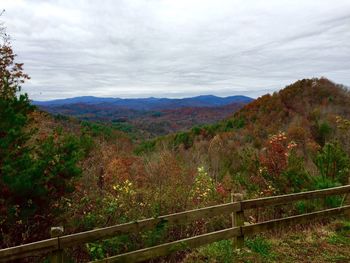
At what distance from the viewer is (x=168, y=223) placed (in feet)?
19.8

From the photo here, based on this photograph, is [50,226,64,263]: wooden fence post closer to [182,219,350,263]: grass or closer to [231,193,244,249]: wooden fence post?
[182,219,350,263]: grass

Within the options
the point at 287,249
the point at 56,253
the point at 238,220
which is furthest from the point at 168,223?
the point at 287,249

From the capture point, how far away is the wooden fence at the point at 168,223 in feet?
16.3

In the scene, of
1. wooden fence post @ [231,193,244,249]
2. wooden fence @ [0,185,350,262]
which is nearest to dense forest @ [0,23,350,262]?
wooden fence @ [0,185,350,262]

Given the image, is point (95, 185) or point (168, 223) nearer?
point (168, 223)

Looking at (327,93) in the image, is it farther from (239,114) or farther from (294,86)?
(239,114)

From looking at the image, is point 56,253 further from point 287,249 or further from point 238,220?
point 287,249

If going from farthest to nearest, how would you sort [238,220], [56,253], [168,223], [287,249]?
1. [287,249]
2. [238,220]
3. [168,223]
4. [56,253]

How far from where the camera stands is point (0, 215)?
612 centimetres

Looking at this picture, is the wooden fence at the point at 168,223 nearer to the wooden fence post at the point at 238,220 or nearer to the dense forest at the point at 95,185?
the wooden fence post at the point at 238,220

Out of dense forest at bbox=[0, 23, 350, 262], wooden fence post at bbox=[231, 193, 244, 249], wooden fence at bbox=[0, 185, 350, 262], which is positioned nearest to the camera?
wooden fence at bbox=[0, 185, 350, 262]

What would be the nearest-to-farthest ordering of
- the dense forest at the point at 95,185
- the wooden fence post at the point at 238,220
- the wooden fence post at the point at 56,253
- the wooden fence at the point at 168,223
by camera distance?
the wooden fence at the point at 168,223 < the wooden fence post at the point at 56,253 < the dense forest at the point at 95,185 < the wooden fence post at the point at 238,220

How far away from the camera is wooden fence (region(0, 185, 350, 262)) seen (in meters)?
4.96

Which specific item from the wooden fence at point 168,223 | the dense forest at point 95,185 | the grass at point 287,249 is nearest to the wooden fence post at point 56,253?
the wooden fence at point 168,223
